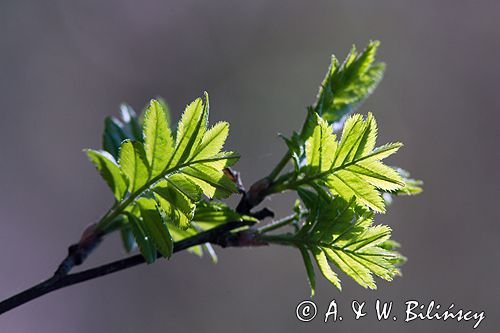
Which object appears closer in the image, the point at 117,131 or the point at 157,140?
the point at 157,140

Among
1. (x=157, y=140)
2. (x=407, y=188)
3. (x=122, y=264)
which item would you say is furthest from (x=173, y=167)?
(x=407, y=188)

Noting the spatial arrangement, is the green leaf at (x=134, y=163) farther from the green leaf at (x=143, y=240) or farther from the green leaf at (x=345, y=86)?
the green leaf at (x=345, y=86)

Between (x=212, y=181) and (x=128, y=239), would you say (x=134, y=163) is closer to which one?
(x=212, y=181)

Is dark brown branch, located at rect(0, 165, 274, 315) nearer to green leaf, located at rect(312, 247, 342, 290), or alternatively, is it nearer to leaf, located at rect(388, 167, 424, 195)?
green leaf, located at rect(312, 247, 342, 290)

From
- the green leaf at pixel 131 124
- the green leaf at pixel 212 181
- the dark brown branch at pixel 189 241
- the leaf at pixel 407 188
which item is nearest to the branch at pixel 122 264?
the dark brown branch at pixel 189 241

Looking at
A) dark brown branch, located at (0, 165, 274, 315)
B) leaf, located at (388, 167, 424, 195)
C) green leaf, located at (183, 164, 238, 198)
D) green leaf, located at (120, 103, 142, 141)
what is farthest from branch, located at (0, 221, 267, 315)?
green leaf, located at (120, 103, 142, 141)

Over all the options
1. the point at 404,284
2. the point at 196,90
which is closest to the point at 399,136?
the point at 404,284
